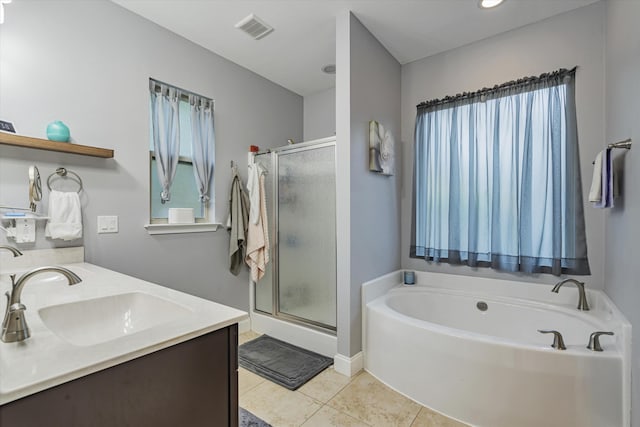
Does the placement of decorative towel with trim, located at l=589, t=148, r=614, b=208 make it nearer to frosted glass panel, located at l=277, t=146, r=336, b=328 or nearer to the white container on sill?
frosted glass panel, located at l=277, t=146, r=336, b=328

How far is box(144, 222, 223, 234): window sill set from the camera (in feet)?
7.39

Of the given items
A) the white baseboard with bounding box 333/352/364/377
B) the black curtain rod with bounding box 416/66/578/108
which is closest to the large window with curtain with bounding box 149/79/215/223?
the white baseboard with bounding box 333/352/364/377

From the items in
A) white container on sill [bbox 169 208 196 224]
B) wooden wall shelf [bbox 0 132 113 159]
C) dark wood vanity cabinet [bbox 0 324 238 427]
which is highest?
wooden wall shelf [bbox 0 132 113 159]

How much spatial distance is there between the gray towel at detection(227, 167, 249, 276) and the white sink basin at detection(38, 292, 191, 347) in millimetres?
1493

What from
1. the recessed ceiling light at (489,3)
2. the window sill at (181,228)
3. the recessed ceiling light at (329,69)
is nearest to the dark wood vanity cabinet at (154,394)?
the window sill at (181,228)

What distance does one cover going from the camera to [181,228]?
2432 mm

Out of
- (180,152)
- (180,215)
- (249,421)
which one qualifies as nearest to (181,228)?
(180,215)

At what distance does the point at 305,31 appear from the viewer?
2.43 m

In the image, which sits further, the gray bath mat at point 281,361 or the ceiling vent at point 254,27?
the ceiling vent at point 254,27

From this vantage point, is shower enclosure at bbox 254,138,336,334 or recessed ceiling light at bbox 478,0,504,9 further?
shower enclosure at bbox 254,138,336,334

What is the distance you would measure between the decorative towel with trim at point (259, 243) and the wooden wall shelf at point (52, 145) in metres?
1.21

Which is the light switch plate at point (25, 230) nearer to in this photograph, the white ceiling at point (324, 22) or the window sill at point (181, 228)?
the window sill at point (181, 228)

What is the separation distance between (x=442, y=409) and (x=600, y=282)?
1.46 m

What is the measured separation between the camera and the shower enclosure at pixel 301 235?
2.50 m
